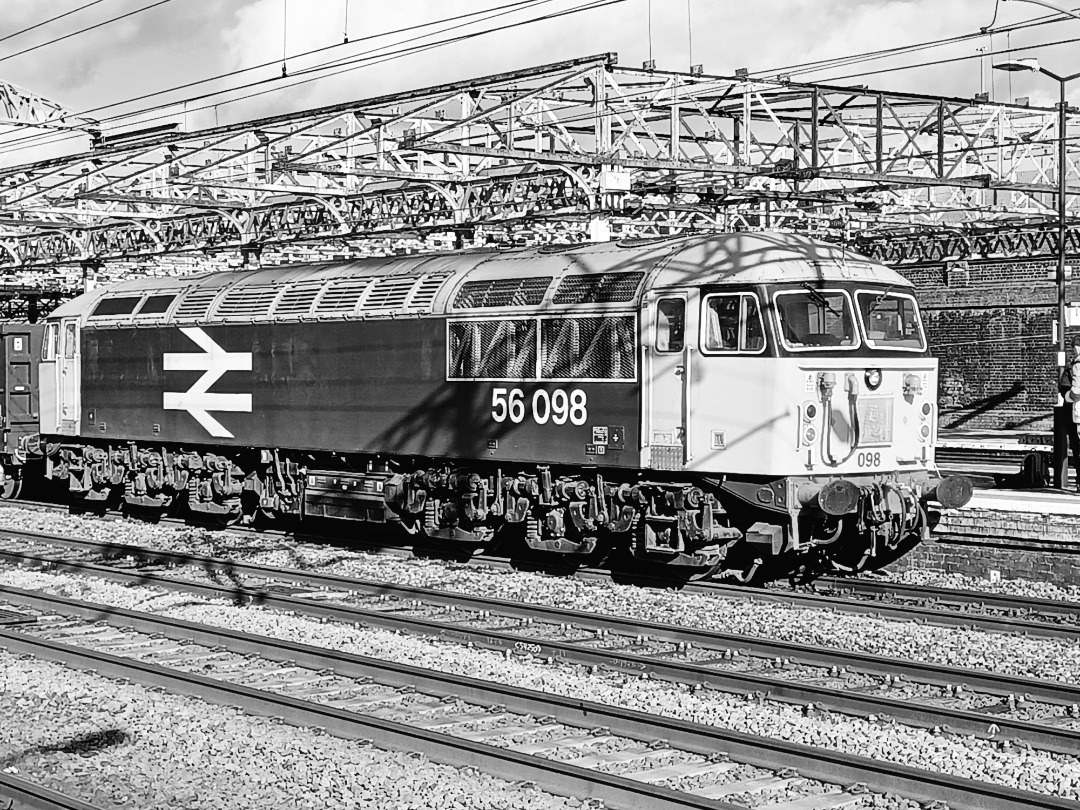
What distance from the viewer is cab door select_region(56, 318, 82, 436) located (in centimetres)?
2355

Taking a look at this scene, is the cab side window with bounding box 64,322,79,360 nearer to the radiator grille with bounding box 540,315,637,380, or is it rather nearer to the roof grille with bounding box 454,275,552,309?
the roof grille with bounding box 454,275,552,309

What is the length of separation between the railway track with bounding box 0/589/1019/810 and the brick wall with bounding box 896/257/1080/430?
2641 centimetres

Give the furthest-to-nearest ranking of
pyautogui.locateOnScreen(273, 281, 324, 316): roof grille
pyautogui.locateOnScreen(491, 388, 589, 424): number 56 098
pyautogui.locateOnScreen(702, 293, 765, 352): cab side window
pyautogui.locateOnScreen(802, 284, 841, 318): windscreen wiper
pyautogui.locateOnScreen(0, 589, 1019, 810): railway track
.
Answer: pyautogui.locateOnScreen(273, 281, 324, 316): roof grille
pyautogui.locateOnScreen(491, 388, 589, 424): number 56 098
pyautogui.locateOnScreen(802, 284, 841, 318): windscreen wiper
pyautogui.locateOnScreen(702, 293, 765, 352): cab side window
pyautogui.locateOnScreen(0, 589, 1019, 810): railway track

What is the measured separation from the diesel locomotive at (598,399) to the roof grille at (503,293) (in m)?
0.03

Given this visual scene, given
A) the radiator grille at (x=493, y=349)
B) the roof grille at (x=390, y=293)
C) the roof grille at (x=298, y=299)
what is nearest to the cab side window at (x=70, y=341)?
the roof grille at (x=298, y=299)

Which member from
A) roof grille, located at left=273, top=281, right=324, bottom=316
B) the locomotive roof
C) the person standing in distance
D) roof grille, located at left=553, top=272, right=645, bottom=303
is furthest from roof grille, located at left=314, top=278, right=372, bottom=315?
the person standing in distance

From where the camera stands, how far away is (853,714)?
1032 centimetres

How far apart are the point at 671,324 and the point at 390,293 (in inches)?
177

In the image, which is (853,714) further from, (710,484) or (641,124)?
(641,124)

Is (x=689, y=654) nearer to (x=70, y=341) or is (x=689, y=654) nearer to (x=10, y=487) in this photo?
(x=70, y=341)

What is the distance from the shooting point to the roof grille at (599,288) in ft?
52.0

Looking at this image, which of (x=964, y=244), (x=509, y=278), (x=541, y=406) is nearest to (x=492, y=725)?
(x=541, y=406)

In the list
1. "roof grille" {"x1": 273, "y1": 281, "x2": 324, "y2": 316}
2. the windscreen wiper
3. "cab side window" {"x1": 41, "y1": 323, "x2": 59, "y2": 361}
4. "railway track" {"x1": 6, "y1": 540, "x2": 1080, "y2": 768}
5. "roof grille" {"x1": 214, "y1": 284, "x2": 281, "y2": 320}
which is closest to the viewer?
"railway track" {"x1": 6, "y1": 540, "x2": 1080, "y2": 768}

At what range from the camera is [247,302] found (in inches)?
804
